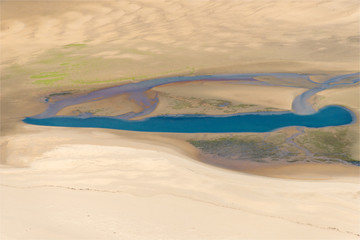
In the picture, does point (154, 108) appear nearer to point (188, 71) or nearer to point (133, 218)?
point (188, 71)

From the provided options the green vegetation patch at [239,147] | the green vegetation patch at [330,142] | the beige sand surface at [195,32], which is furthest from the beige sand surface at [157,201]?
the beige sand surface at [195,32]

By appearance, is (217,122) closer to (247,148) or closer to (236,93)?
(247,148)

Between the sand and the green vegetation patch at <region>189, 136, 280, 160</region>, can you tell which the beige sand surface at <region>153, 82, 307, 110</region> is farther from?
the green vegetation patch at <region>189, 136, 280, 160</region>

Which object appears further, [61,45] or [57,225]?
[61,45]

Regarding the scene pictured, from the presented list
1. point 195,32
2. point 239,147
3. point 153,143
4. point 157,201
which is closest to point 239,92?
point 239,147

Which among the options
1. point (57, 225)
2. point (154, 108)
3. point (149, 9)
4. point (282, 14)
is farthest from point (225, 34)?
point (57, 225)

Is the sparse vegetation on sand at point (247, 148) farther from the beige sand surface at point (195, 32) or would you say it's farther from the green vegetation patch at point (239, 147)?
the beige sand surface at point (195, 32)
